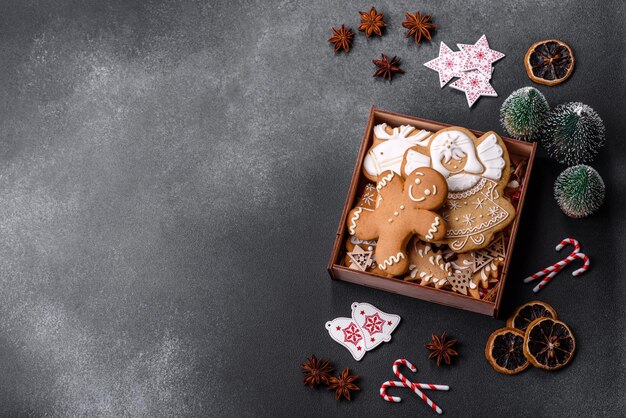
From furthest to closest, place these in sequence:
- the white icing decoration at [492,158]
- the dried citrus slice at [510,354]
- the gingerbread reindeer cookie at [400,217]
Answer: the dried citrus slice at [510,354] → the white icing decoration at [492,158] → the gingerbread reindeer cookie at [400,217]

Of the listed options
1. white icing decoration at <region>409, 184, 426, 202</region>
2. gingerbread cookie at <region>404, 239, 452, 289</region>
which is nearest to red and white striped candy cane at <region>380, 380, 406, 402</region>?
gingerbread cookie at <region>404, 239, 452, 289</region>

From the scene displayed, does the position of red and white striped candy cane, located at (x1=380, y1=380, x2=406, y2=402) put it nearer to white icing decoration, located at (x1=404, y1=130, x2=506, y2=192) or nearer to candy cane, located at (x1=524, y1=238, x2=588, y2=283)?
candy cane, located at (x1=524, y1=238, x2=588, y2=283)

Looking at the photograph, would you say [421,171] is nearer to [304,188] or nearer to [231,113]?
[304,188]

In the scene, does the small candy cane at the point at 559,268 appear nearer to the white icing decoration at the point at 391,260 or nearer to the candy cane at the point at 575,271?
the candy cane at the point at 575,271

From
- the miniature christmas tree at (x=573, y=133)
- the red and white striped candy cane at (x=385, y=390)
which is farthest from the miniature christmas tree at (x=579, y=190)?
the red and white striped candy cane at (x=385, y=390)

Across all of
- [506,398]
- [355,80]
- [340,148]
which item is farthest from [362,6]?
[506,398]

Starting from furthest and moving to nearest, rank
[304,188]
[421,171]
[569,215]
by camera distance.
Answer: [304,188], [569,215], [421,171]

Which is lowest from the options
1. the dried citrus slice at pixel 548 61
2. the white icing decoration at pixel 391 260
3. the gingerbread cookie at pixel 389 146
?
the white icing decoration at pixel 391 260
